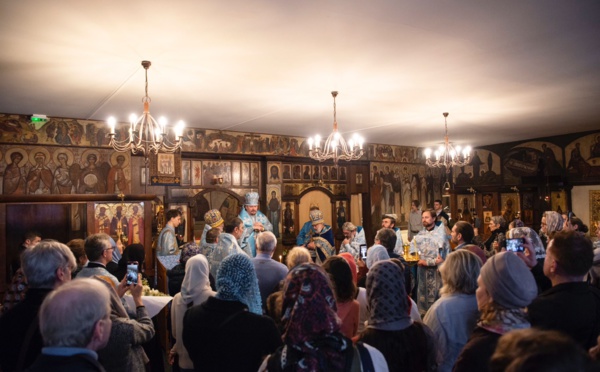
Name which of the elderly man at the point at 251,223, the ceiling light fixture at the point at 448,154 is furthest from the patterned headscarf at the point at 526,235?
the elderly man at the point at 251,223

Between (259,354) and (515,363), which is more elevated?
(515,363)

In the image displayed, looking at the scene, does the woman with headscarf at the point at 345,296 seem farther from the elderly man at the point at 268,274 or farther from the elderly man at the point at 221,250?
the elderly man at the point at 221,250

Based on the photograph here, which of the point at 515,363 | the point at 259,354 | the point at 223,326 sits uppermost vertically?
the point at 515,363

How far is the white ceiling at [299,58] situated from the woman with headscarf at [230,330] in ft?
9.65

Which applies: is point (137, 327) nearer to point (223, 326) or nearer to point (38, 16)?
point (223, 326)

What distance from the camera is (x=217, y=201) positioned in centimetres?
1600

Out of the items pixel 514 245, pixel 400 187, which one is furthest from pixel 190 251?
pixel 400 187

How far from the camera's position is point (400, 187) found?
16016 mm

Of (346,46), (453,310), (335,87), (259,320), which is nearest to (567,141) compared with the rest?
(335,87)

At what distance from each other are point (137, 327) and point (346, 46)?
13.9 ft

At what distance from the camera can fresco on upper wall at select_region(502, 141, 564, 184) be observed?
14.2 metres

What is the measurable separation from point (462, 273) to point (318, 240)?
6133mm

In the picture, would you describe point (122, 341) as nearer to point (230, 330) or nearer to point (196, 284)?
point (230, 330)

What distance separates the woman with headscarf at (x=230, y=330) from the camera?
263 centimetres
